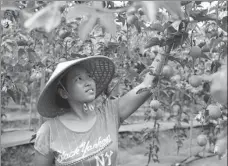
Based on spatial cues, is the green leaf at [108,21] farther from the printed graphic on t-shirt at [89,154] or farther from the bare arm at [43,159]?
the bare arm at [43,159]

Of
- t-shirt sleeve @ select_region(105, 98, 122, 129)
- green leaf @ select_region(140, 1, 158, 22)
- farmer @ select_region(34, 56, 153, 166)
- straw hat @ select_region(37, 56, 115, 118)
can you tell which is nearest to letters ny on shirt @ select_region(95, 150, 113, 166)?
farmer @ select_region(34, 56, 153, 166)

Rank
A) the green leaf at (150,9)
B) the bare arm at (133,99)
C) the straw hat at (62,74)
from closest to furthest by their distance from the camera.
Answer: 1. the green leaf at (150,9)
2. the straw hat at (62,74)
3. the bare arm at (133,99)

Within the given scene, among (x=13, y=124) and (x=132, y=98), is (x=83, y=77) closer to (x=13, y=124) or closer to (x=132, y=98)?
(x=132, y=98)

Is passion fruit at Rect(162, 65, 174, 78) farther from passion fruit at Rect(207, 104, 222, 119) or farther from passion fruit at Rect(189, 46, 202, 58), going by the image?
passion fruit at Rect(207, 104, 222, 119)

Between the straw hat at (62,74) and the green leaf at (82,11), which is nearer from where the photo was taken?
the green leaf at (82,11)

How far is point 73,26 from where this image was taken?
229 cm

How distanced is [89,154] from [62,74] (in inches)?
12.3

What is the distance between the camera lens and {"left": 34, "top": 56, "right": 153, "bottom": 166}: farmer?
4.69 feet

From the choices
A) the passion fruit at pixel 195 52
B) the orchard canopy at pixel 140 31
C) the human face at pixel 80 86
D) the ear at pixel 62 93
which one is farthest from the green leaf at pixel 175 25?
the ear at pixel 62 93

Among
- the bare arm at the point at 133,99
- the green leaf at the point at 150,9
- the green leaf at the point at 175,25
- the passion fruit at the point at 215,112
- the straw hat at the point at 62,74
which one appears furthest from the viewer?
the bare arm at the point at 133,99

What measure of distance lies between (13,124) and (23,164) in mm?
2585

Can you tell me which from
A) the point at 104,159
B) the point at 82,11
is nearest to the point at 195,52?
the point at 104,159

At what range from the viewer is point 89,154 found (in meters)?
1.43

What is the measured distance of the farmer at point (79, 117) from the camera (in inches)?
56.3
